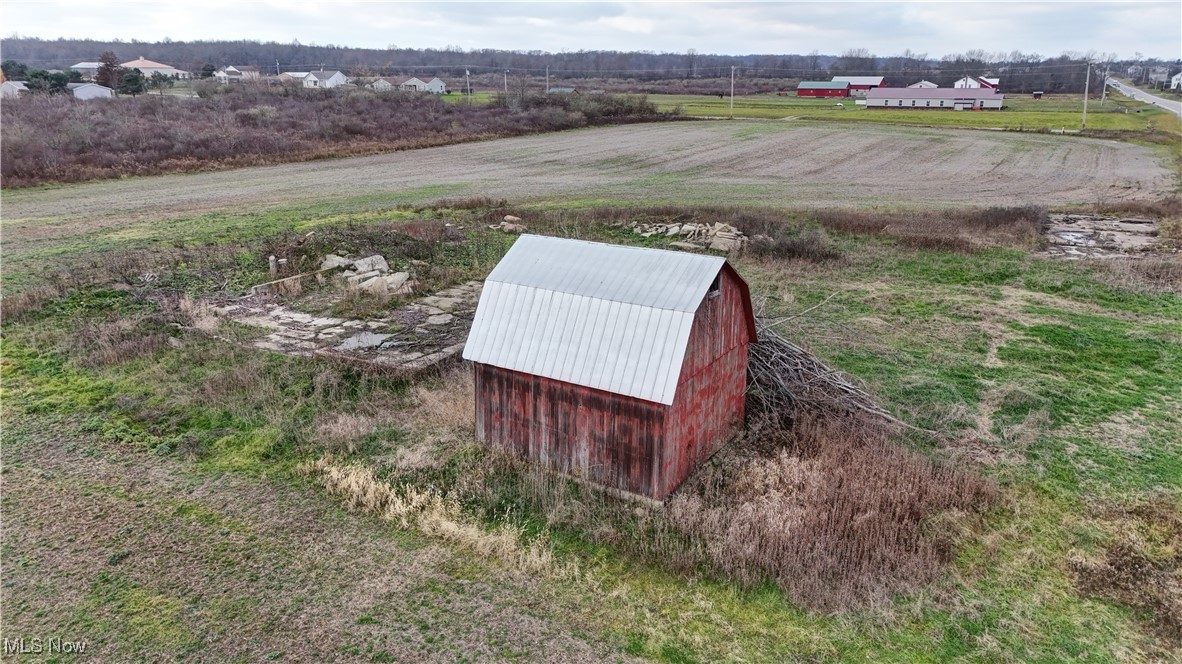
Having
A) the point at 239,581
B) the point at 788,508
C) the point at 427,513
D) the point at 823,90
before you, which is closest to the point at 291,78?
the point at 823,90

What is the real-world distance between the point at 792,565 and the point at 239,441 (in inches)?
325

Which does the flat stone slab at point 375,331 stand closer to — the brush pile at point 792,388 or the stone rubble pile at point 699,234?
the brush pile at point 792,388

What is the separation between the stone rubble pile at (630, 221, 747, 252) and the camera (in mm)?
23000

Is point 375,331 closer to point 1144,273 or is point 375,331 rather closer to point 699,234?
point 699,234

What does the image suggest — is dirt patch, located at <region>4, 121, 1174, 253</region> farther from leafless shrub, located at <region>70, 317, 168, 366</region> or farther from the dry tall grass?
the dry tall grass

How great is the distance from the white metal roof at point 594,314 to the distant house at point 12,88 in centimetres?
6946

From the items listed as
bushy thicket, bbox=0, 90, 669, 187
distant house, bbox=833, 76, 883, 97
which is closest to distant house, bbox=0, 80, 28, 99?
bushy thicket, bbox=0, 90, 669, 187

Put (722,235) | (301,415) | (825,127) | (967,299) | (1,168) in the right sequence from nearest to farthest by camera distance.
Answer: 1. (301,415)
2. (967,299)
3. (722,235)
4. (1,168)
5. (825,127)

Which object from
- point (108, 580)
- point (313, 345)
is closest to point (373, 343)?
point (313, 345)

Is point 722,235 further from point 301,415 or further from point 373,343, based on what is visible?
point 301,415

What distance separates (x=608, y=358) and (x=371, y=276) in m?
11.3

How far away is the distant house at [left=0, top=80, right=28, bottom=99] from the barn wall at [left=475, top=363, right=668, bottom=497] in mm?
69537

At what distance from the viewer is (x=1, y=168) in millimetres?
32500

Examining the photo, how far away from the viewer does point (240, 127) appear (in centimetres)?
4772
